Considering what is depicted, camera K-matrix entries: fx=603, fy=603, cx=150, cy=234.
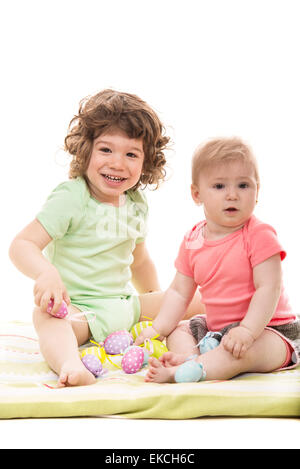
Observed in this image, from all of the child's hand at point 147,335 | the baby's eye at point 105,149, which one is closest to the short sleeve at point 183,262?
the child's hand at point 147,335

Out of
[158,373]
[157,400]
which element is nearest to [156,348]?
[158,373]

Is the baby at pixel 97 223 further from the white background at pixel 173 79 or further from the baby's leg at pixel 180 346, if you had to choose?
the baby's leg at pixel 180 346

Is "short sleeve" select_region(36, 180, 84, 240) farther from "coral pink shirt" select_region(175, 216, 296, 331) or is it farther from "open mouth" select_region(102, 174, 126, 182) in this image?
"coral pink shirt" select_region(175, 216, 296, 331)

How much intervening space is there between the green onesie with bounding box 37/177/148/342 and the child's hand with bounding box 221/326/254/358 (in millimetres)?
331

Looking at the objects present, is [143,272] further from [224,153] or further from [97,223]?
[224,153]

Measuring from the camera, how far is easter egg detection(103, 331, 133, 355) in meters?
1.12

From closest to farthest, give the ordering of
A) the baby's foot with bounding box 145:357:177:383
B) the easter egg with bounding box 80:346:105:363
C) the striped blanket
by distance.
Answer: the striped blanket < the baby's foot with bounding box 145:357:177:383 < the easter egg with bounding box 80:346:105:363

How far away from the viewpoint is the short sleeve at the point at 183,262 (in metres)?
1.11

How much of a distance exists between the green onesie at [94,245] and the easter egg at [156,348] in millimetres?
144

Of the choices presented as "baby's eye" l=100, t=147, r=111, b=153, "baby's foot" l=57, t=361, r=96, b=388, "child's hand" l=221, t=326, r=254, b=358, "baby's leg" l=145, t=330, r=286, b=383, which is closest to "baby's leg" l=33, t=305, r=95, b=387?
"baby's foot" l=57, t=361, r=96, b=388

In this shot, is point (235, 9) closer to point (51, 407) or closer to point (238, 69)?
point (238, 69)

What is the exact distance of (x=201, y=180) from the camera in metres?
1.04

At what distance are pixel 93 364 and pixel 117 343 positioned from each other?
14 centimetres
